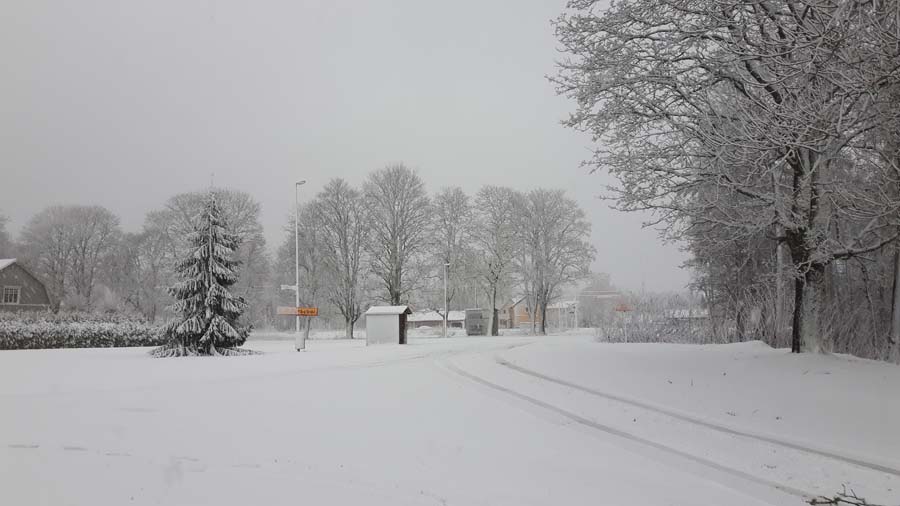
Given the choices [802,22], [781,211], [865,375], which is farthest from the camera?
[781,211]

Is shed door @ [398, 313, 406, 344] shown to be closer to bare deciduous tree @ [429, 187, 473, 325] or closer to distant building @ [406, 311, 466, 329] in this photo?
bare deciduous tree @ [429, 187, 473, 325]

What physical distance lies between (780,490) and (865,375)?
16.1 ft

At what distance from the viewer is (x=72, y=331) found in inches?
1168

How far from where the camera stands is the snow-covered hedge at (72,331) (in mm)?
28234

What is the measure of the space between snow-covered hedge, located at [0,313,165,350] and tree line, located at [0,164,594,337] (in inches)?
447

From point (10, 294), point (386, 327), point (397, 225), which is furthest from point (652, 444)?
point (10, 294)

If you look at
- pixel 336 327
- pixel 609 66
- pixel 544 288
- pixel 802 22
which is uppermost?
pixel 609 66

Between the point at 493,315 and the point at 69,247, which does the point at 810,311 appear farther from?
the point at 69,247

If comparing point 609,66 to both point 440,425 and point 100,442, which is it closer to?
point 440,425

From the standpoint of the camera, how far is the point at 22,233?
4609 centimetres

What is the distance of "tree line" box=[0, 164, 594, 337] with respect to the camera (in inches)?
1757

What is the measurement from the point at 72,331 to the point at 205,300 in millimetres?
13051

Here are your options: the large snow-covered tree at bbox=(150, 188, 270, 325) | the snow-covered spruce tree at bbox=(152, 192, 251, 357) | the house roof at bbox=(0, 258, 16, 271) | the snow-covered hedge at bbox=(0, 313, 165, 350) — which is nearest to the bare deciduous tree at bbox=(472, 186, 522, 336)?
the large snow-covered tree at bbox=(150, 188, 270, 325)

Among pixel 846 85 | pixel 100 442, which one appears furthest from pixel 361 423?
pixel 846 85
